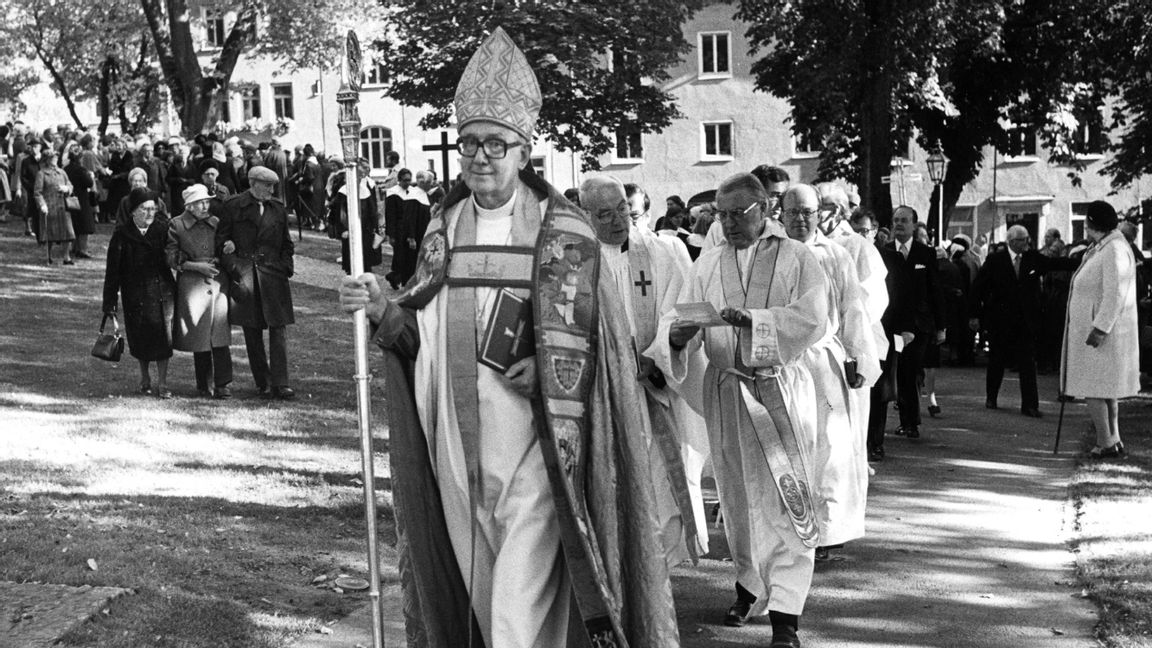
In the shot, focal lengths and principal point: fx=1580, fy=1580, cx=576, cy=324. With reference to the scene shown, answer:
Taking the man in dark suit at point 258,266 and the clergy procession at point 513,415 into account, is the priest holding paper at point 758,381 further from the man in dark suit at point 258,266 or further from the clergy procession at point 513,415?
the man in dark suit at point 258,266

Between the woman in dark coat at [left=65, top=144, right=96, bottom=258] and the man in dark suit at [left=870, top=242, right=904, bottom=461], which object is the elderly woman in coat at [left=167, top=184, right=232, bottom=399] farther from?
the woman in dark coat at [left=65, top=144, right=96, bottom=258]

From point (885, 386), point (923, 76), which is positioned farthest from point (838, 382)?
point (923, 76)

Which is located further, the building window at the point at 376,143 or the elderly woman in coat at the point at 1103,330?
the building window at the point at 376,143

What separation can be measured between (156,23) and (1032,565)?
1235 inches

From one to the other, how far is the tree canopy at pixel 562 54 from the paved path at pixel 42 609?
2298cm

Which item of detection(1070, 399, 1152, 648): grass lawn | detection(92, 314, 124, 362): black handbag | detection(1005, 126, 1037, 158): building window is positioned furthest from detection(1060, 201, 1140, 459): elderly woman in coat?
detection(1005, 126, 1037, 158): building window

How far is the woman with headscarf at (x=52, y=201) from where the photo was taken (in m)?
24.4

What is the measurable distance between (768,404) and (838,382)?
825 millimetres

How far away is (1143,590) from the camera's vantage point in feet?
26.5

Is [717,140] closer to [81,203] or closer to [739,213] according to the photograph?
[81,203]

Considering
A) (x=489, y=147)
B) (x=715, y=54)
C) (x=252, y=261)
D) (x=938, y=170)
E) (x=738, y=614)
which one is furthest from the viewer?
(x=715, y=54)

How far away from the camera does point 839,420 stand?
26.9ft

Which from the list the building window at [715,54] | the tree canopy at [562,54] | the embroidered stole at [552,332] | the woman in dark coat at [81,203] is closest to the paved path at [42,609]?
the embroidered stole at [552,332]

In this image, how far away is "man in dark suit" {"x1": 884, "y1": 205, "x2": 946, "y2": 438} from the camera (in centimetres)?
1408
